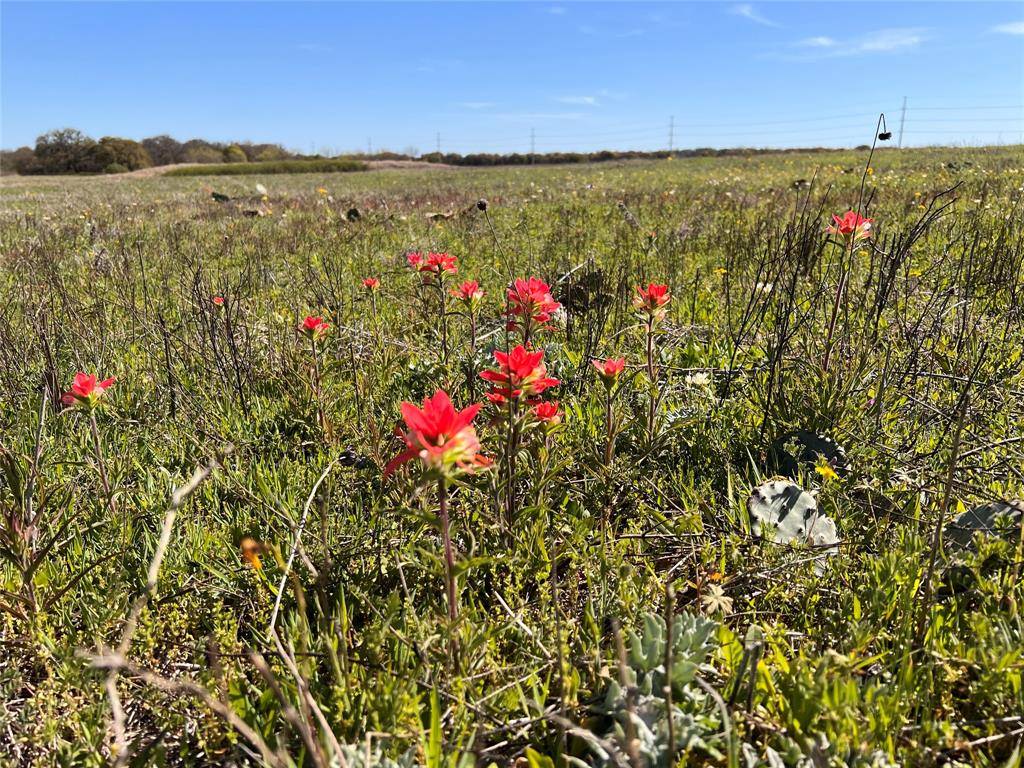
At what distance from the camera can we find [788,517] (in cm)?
191

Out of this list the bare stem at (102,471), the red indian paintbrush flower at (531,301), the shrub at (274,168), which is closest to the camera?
the bare stem at (102,471)

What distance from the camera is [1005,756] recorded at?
1.27 metres

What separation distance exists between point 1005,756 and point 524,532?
1.16 metres

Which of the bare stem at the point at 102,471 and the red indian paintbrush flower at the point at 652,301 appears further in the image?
the red indian paintbrush flower at the point at 652,301

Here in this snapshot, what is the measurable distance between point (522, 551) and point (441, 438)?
0.73 m

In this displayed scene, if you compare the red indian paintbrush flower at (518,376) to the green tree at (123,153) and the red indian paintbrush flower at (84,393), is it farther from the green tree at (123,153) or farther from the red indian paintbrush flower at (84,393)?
the green tree at (123,153)

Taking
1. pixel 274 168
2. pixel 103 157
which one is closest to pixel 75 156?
pixel 103 157

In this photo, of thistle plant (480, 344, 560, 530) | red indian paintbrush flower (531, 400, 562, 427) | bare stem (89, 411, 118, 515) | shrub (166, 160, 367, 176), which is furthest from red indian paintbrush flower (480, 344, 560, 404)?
shrub (166, 160, 367, 176)

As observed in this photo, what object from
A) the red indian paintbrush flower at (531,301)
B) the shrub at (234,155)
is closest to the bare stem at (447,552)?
the red indian paintbrush flower at (531,301)

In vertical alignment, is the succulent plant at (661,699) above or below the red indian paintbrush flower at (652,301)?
below

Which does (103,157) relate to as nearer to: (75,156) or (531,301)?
(75,156)

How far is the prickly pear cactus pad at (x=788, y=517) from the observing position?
6.12ft

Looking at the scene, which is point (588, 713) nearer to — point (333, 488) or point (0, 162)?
point (333, 488)

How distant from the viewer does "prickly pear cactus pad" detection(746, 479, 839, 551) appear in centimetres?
186
